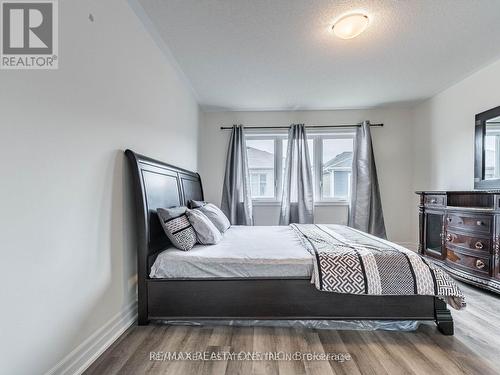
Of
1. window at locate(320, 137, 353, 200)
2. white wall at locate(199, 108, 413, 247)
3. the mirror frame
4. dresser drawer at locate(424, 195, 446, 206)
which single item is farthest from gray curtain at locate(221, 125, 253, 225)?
the mirror frame

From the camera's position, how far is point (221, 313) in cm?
182

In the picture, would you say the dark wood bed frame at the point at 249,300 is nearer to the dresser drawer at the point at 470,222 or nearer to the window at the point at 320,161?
Result: the dresser drawer at the point at 470,222

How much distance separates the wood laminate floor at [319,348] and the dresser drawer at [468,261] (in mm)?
623

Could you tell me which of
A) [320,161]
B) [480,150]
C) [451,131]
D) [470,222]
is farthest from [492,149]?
[320,161]

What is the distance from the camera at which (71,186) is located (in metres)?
1.32

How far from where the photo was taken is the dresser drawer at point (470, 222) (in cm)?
245

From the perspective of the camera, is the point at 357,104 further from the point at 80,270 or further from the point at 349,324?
the point at 80,270

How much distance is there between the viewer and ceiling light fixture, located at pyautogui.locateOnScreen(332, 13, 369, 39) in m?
1.93

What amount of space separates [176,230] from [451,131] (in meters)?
3.83

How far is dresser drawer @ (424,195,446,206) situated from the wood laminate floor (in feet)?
4.56

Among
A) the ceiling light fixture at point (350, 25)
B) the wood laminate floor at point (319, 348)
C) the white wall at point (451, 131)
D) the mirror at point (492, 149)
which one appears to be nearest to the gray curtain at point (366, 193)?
the white wall at point (451, 131)

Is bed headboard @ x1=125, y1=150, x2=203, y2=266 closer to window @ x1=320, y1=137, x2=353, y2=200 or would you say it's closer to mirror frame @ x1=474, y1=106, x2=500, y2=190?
window @ x1=320, y1=137, x2=353, y2=200

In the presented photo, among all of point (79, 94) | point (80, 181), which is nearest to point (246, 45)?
point (79, 94)

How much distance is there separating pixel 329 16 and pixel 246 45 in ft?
2.58
